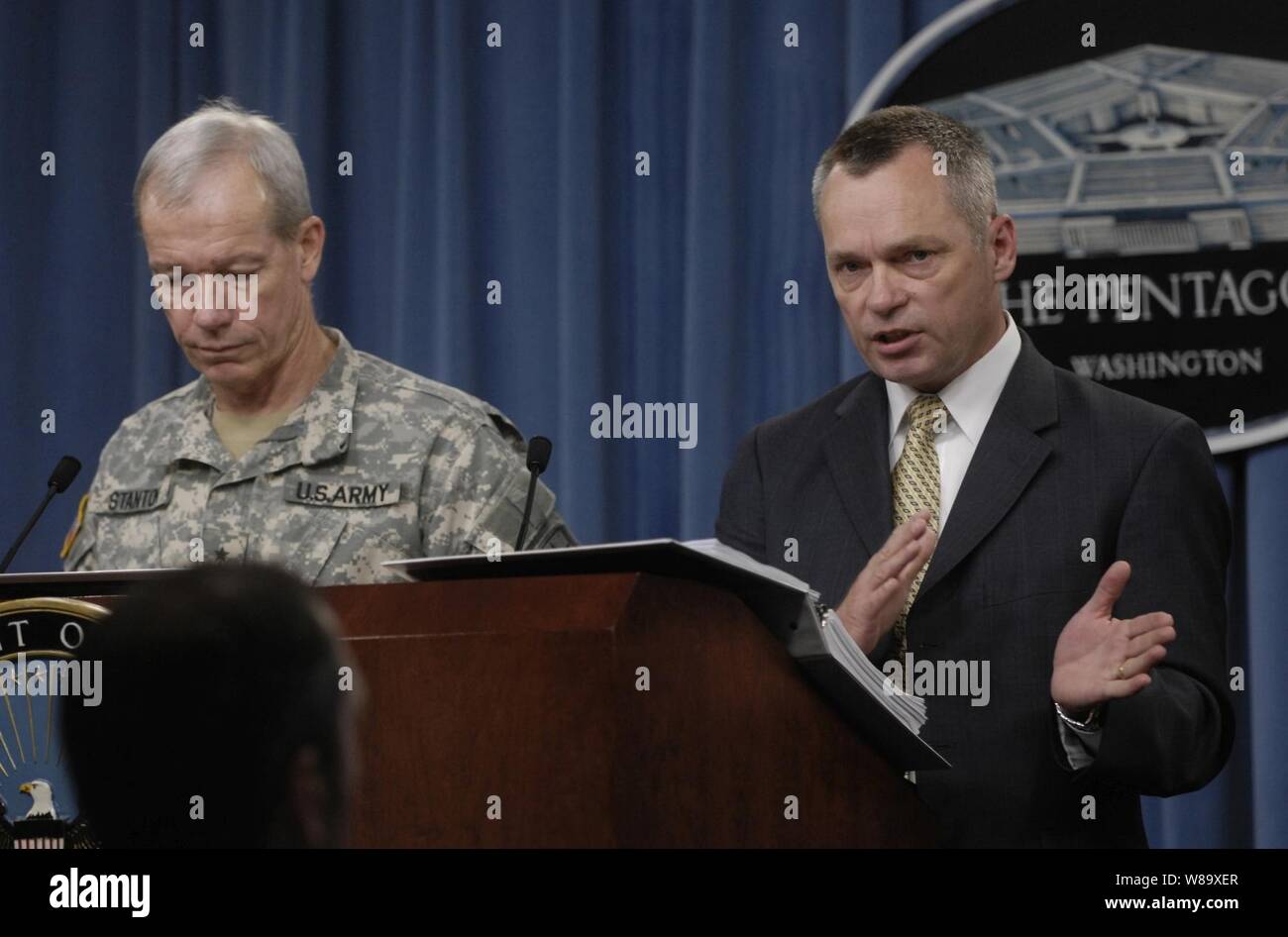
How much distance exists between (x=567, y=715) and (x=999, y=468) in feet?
3.18

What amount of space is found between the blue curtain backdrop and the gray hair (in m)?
1.16

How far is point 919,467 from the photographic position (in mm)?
2232

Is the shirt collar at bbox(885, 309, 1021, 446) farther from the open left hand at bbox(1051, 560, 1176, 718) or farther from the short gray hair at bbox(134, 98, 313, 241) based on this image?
the short gray hair at bbox(134, 98, 313, 241)

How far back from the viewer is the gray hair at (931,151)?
2.29 metres

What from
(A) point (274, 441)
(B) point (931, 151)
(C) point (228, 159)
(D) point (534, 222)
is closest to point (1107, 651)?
(B) point (931, 151)

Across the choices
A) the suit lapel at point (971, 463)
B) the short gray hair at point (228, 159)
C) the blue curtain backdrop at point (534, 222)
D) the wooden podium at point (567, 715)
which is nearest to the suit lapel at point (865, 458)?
the suit lapel at point (971, 463)

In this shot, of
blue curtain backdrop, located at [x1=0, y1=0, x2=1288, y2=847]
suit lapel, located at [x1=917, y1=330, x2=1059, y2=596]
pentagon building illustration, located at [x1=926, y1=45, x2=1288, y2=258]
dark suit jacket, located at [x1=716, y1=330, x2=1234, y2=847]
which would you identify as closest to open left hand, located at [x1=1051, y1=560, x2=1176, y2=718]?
dark suit jacket, located at [x1=716, y1=330, x2=1234, y2=847]

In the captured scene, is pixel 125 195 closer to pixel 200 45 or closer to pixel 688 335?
pixel 200 45

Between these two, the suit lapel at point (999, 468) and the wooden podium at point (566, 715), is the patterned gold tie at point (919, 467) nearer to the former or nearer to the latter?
the suit lapel at point (999, 468)

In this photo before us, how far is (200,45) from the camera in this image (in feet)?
13.2

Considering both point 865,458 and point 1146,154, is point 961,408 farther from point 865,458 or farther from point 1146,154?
point 1146,154

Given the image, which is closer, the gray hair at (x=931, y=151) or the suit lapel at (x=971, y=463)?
the suit lapel at (x=971, y=463)
